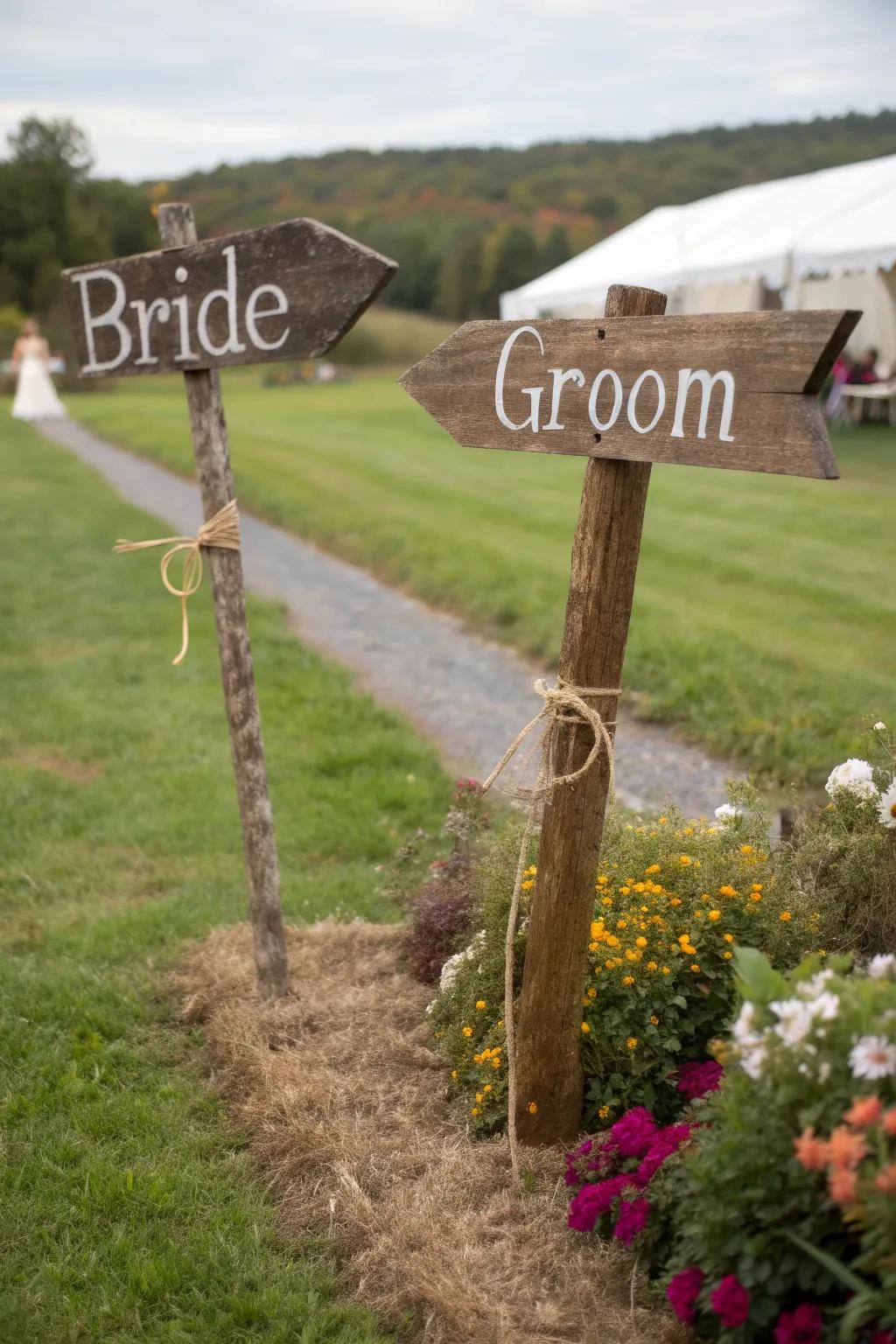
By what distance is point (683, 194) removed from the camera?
43.0 metres

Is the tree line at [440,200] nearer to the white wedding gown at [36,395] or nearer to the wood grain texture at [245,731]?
the white wedding gown at [36,395]

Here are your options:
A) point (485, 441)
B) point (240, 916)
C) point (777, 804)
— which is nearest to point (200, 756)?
point (240, 916)

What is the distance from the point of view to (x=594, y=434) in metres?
2.63

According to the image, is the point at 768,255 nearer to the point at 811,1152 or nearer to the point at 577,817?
the point at 577,817

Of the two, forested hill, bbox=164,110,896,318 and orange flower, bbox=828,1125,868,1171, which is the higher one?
forested hill, bbox=164,110,896,318

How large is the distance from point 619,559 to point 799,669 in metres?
4.30

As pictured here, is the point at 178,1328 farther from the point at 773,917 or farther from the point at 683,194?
the point at 683,194

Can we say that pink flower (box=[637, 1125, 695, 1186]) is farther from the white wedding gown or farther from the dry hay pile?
the white wedding gown

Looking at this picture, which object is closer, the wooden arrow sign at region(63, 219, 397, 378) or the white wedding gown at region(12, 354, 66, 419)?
the wooden arrow sign at region(63, 219, 397, 378)

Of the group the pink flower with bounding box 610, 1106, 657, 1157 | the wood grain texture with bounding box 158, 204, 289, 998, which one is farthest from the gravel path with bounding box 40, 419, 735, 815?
the pink flower with bounding box 610, 1106, 657, 1157

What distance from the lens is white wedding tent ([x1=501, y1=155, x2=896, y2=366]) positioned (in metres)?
14.6

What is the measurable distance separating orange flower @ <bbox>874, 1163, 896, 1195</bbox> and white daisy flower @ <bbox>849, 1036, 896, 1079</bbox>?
153 millimetres

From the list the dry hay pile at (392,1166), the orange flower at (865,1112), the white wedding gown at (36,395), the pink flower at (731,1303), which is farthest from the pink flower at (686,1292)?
the white wedding gown at (36,395)

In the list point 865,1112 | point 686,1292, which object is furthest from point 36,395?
point 865,1112
